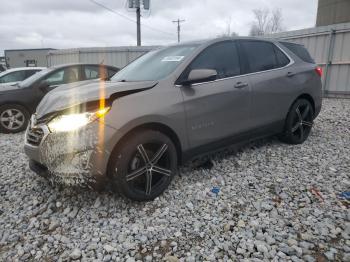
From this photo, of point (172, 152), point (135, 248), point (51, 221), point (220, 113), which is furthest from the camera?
point (220, 113)

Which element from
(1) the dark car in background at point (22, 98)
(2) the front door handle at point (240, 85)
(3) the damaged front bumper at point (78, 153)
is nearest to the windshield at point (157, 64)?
(2) the front door handle at point (240, 85)

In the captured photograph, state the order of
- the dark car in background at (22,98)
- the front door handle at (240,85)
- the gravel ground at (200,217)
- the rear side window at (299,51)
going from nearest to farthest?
the gravel ground at (200,217)
the front door handle at (240,85)
the rear side window at (299,51)
the dark car in background at (22,98)

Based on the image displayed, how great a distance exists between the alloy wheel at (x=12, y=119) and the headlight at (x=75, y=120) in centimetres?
422

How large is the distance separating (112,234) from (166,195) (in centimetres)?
79

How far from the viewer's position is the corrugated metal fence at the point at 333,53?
9117mm

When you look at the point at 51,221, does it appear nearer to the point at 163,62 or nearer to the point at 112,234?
the point at 112,234

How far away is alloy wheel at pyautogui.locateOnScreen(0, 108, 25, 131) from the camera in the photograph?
6211 mm

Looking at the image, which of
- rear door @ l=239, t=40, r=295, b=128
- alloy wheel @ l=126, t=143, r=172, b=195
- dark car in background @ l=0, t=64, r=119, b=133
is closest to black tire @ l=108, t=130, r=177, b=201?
alloy wheel @ l=126, t=143, r=172, b=195

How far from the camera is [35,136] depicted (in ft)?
9.57

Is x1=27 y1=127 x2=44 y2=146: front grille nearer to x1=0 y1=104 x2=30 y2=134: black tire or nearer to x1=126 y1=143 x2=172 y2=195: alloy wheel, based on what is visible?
x1=126 y1=143 x2=172 y2=195: alloy wheel

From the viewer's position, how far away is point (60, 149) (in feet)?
8.75

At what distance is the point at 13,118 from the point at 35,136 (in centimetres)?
398

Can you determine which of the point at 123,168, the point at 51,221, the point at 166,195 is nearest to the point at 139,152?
the point at 123,168

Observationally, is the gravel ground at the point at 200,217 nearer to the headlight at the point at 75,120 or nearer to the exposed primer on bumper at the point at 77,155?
the exposed primer on bumper at the point at 77,155
